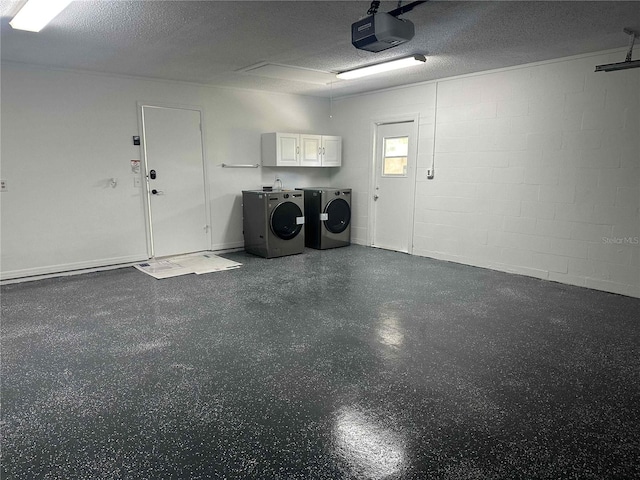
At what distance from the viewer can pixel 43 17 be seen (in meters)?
3.09

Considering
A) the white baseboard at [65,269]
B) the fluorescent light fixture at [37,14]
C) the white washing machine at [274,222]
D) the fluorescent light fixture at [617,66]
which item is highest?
the fluorescent light fixture at [37,14]

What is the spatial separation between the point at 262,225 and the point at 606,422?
15.1 ft

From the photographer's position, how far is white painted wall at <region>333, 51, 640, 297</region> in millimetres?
4184

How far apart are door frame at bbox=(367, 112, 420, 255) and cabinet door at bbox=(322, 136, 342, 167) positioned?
0.67m

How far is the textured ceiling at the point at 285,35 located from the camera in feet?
9.84

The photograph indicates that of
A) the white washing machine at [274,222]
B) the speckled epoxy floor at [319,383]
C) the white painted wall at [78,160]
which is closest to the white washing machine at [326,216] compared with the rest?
the white washing machine at [274,222]

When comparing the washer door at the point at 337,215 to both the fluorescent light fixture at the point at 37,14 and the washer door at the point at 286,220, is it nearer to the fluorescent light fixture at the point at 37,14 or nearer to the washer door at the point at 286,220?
the washer door at the point at 286,220

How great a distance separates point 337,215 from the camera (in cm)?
658

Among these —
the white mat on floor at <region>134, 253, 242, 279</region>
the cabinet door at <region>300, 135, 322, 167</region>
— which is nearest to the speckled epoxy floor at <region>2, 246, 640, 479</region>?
the white mat on floor at <region>134, 253, 242, 279</region>

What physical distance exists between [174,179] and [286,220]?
1698 millimetres

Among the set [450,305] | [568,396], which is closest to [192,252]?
[450,305]

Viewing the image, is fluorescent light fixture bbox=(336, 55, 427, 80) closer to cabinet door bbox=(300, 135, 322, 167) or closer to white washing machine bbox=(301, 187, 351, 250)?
cabinet door bbox=(300, 135, 322, 167)

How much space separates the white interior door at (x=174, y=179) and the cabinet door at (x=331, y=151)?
206 centimetres

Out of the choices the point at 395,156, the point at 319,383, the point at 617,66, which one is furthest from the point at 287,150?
the point at 319,383
